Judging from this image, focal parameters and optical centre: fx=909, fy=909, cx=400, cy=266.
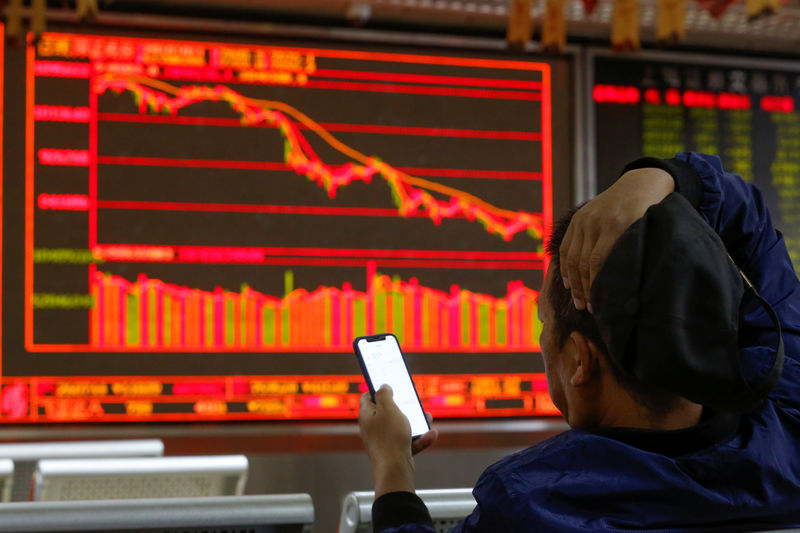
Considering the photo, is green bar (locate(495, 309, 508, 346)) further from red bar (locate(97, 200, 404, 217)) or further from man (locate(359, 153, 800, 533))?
man (locate(359, 153, 800, 533))

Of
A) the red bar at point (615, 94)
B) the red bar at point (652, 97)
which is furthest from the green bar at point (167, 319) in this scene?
the red bar at point (652, 97)

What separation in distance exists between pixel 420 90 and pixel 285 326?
3.01ft

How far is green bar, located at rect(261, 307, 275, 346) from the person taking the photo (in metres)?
2.93

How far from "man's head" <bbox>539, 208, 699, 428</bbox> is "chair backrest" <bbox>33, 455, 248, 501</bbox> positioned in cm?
83

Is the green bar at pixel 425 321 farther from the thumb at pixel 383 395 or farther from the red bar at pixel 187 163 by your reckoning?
the thumb at pixel 383 395

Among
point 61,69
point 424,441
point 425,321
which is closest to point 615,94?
point 425,321

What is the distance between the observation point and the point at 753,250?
1048mm

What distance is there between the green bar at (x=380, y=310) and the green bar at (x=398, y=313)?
0.10ft

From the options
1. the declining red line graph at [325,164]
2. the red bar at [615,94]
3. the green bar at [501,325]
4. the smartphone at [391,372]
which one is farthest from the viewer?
the red bar at [615,94]

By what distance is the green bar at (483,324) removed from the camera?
10.2ft

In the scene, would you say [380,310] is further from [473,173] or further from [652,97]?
[652,97]

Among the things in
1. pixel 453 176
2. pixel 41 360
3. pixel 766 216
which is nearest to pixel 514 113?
pixel 453 176

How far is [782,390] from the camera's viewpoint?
3.17ft

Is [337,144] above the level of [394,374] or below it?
above
